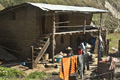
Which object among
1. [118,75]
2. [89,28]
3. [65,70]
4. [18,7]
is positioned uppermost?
[18,7]

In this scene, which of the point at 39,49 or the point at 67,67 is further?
the point at 39,49

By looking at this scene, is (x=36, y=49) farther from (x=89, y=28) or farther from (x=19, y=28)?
(x=89, y=28)

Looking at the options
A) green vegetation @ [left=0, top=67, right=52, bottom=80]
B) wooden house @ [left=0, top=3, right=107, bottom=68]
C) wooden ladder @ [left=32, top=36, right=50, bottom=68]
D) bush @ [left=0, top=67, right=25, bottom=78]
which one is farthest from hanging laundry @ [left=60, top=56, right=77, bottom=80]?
wooden ladder @ [left=32, top=36, right=50, bottom=68]

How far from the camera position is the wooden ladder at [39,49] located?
1310 cm

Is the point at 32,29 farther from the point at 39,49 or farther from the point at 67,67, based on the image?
the point at 67,67

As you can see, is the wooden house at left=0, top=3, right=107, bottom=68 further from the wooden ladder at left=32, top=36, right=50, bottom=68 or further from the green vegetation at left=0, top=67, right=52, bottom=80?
the green vegetation at left=0, top=67, right=52, bottom=80

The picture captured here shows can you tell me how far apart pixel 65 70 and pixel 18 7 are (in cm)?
723

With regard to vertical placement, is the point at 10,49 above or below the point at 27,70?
above

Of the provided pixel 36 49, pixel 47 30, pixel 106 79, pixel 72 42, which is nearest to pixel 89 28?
pixel 72 42

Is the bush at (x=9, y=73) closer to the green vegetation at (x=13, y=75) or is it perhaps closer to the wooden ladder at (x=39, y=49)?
the green vegetation at (x=13, y=75)

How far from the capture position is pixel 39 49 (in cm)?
1344

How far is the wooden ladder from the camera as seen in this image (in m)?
13.1

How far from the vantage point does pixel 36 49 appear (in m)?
13.7

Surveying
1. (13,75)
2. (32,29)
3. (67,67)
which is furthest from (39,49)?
(67,67)
